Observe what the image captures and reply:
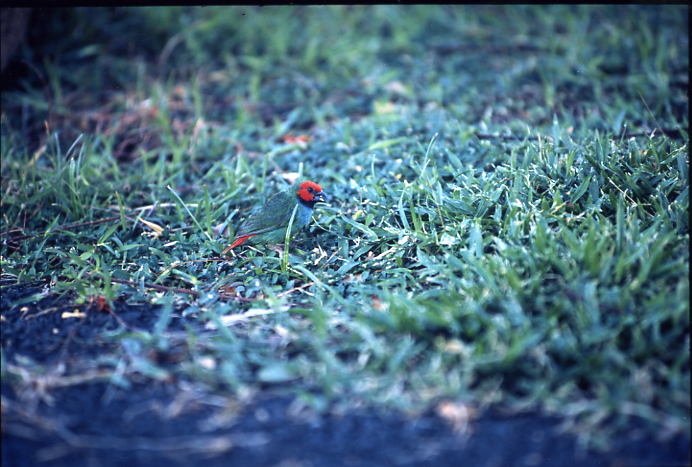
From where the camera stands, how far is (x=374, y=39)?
6.05 metres

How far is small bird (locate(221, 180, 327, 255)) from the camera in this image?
3441 millimetres

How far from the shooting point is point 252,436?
2.13m

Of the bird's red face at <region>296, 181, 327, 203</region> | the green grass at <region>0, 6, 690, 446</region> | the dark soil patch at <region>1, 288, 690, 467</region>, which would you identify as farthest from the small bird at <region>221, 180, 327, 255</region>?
the dark soil patch at <region>1, 288, 690, 467</region>

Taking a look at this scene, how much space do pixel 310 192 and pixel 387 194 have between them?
48 centimetres

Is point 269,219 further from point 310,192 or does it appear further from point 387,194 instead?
point 387,194

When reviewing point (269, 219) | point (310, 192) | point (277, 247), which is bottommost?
point (277, 247)

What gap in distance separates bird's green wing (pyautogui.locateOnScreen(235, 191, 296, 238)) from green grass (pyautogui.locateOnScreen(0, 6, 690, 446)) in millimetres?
168

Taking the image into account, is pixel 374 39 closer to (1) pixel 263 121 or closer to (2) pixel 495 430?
(1) pixel 263 121

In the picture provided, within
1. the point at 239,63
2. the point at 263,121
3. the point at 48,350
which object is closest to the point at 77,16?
the point at 239,63

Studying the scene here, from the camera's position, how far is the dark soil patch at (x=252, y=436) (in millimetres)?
2043

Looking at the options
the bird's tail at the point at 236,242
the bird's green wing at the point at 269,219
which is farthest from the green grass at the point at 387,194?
the bird's green wing at the point at 269,219

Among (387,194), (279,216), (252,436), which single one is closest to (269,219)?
(279,216)

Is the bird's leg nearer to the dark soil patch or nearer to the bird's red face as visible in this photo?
the bird's red face

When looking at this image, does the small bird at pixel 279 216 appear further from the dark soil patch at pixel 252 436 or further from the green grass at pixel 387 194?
the dark soil patch at pixel 252 436
